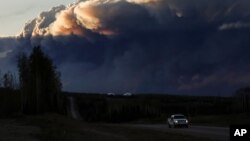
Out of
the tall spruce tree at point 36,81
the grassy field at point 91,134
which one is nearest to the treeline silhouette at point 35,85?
the tall spruce tree at point 36,81

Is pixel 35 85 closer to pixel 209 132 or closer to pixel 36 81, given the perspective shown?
pixel 36 81

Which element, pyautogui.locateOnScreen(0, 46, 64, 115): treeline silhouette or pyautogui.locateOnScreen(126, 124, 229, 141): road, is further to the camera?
pyautogui.locateOnScreen(0, 46, 64, 115): treeline silhouette

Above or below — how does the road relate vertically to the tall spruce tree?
below

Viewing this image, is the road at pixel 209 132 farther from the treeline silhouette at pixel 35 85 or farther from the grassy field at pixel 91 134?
the treeline silhouette at pixel 35 85

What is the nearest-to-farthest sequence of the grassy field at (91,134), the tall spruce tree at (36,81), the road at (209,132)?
the grassy field at (91,134) → the road at (209,132) → the tall spruce tree at (36,81)

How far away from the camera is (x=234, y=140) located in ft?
30.4

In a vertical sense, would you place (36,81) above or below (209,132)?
above

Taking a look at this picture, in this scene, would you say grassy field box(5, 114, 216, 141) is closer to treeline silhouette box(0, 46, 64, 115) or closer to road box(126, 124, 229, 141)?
road box(126, 124, 229, 141)

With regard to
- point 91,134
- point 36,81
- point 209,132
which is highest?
point 36,81

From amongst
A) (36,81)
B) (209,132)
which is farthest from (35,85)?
(209,132)

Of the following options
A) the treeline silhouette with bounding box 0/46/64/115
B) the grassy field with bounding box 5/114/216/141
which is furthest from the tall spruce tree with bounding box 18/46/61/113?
the grassy field with bounding box 5/114/216/141

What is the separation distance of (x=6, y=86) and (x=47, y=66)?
808 inches

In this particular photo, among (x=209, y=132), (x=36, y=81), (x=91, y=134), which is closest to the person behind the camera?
(x=91, y=134)

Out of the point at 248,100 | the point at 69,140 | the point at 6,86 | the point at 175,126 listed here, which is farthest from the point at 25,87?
the point at 69,140
